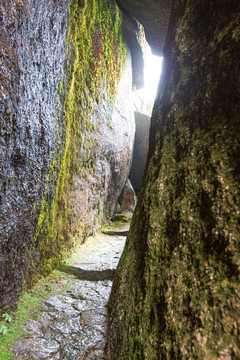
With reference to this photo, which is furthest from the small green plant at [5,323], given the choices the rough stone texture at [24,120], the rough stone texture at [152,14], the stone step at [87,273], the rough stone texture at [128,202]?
the rough stone texture at [128,202]

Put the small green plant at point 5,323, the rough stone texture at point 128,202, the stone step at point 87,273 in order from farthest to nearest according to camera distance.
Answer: the rough stone texture at point 128,202, the stone step at point 87,273, the small green plant at point 5,323

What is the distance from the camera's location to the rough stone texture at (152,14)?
5814mm

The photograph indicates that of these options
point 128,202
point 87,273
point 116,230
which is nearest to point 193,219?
point 87,273

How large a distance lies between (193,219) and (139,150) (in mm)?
12375

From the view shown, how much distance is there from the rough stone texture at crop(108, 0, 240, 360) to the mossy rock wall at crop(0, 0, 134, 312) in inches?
55.6

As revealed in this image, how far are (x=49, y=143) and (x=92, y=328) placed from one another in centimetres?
244

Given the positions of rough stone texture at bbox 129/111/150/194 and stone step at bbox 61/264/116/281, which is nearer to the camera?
stone step at bbox 61/264/116/281

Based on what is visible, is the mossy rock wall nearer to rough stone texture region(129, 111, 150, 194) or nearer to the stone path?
the stone path

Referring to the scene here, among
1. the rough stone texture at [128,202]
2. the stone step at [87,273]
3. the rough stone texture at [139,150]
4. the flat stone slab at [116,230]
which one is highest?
the rough stone texture at [139,150]

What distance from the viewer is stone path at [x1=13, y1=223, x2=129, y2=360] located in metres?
2.30

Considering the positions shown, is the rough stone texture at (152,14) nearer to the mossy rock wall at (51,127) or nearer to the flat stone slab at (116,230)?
the mossy rock wall at (51,127)

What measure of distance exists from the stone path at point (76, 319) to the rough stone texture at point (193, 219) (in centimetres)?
44

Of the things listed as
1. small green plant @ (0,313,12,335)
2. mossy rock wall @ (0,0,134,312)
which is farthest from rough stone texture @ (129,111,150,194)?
small green plant @ (0,313,12,335)

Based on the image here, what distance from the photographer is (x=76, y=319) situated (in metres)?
2.96
